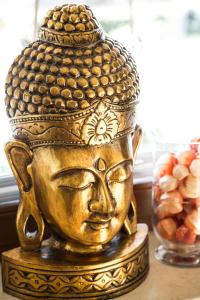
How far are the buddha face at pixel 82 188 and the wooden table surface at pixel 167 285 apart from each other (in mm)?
107

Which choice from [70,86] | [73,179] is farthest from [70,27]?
[73,179]

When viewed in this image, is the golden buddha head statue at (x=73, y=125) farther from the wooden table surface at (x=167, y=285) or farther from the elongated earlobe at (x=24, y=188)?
the wooden table surface at (x=167, y=285)

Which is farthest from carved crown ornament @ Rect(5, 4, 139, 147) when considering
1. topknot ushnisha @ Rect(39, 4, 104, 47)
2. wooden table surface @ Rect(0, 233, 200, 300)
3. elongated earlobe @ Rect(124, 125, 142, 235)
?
wooden table surface @ Rect(0, 233, 200, 300)

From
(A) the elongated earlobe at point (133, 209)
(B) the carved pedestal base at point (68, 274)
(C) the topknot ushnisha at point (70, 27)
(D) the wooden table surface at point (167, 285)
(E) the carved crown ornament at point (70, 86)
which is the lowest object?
(D) the wooden table surface at point (167, 285)

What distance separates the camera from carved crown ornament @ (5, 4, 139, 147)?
32.9 inches

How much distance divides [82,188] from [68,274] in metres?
0.12

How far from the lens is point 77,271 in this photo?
89cm

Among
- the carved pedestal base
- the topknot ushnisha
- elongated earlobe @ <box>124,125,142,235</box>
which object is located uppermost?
the topknot ushnisha

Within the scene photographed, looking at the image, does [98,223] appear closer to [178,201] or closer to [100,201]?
[100,201]

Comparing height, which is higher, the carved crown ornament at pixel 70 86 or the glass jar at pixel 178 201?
the carved crown ornament at pixel 70 86

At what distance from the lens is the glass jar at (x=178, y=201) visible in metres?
1.00

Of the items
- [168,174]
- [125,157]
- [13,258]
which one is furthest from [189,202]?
[13,258]

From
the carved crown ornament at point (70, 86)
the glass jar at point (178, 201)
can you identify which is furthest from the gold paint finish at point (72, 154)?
the glass jar at point (178, 201)

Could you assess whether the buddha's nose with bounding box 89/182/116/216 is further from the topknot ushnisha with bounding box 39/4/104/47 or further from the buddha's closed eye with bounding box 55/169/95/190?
the topknot ushnisha with bounding box 39/4/104/47
